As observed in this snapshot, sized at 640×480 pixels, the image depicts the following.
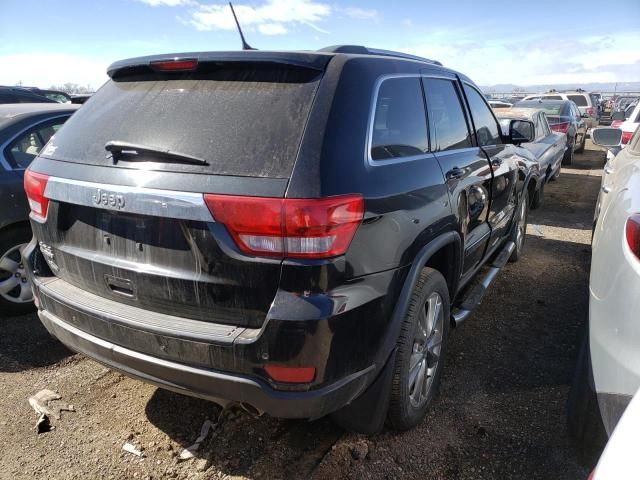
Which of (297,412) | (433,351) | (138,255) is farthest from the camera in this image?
(433,351)

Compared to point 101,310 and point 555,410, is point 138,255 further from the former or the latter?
point 555,410

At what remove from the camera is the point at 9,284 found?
382 cm

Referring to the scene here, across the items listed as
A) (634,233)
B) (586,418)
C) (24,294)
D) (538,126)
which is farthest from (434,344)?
(538,126)

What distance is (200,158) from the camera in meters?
1.91

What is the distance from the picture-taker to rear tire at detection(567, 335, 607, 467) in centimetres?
194

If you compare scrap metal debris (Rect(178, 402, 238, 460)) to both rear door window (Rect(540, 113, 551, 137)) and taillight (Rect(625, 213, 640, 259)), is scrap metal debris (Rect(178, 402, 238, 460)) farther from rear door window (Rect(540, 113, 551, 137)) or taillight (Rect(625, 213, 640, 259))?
rear door window (Rect(540, 113, 551, 137))

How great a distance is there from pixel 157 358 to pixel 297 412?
2.07 ft

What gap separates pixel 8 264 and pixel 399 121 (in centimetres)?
330

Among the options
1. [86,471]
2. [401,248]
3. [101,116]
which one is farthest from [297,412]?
[101,116]

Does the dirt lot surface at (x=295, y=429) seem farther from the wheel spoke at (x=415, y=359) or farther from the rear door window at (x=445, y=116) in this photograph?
the rear door window at (x=445, y=116)

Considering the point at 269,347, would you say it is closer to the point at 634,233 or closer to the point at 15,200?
the point at 634,233

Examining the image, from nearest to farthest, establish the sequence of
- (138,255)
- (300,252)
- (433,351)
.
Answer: (300,252) < (138,255) < (433,351)

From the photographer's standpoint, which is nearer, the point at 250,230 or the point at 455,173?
the point at 250,230

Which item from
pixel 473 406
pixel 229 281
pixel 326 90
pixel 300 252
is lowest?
pixel 473 406
